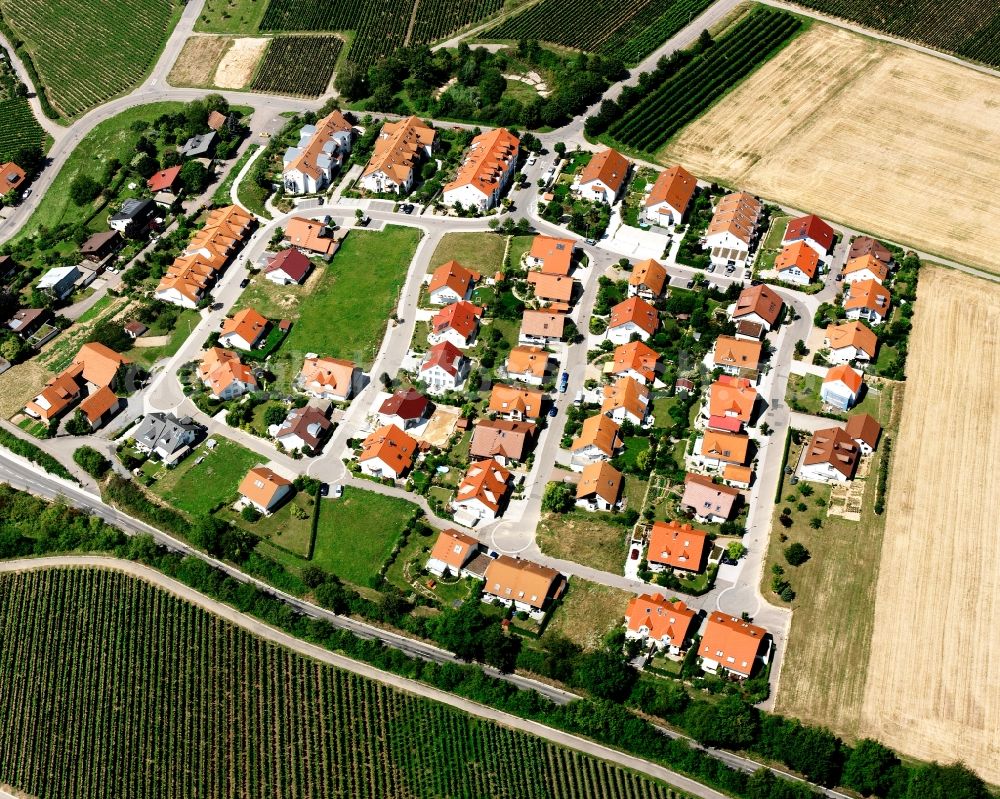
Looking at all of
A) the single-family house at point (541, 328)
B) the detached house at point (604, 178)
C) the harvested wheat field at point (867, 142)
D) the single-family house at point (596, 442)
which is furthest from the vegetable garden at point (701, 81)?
the single-family house at point (596, 442)

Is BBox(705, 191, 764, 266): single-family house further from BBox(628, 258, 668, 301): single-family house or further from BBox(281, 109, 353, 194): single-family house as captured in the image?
BBox(281, 109, 353, 194): single-family house

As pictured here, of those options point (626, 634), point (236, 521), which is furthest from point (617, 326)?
point (236, 521)

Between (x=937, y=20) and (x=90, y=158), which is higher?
(x=937, y=20)

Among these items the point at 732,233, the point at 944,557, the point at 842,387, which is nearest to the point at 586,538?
the point at 842,387

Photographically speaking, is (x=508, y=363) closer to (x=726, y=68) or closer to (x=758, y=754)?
(x=758, y=754)

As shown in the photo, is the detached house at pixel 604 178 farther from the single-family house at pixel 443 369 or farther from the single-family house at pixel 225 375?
the single-family house at pixel 225 375

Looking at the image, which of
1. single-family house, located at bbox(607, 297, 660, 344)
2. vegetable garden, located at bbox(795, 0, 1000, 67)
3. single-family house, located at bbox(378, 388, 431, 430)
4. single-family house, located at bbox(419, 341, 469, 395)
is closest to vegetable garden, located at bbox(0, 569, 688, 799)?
single-family house, located at bbox(378, 388, 431, 430)

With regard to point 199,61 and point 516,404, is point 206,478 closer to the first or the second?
point 516,404
